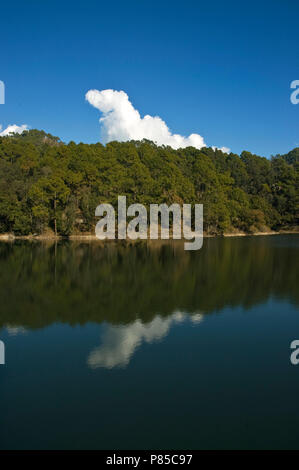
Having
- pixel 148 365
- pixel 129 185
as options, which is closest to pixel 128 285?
pixel 148 365

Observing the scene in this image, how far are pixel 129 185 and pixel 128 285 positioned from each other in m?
39.9

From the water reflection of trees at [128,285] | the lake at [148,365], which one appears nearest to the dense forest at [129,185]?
the water reflection of trees at [128,285]

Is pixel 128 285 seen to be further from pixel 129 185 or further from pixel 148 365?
pixel 129 185

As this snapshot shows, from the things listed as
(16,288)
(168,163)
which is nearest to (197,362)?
(16,288)

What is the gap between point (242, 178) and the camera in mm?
79812

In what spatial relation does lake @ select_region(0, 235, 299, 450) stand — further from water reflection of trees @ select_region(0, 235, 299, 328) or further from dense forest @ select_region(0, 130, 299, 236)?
dense forest @ select_region(0, 130, 299, 236)

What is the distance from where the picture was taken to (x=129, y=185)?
192 feet

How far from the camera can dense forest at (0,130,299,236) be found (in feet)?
167

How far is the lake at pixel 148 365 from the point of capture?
689 cm

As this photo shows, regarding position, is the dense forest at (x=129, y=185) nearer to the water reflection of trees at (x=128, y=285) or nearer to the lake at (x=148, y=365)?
the water reflection of trees at (x=128, y=285)

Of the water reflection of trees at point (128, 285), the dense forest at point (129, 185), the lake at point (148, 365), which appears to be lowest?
the lake at point (148, 365)

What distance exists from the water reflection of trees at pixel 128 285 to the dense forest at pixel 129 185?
65.0ft

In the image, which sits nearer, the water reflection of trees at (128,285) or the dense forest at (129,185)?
the water reflection of trees at (128,285)

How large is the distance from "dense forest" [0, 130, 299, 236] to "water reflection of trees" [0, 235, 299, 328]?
19810 mm
